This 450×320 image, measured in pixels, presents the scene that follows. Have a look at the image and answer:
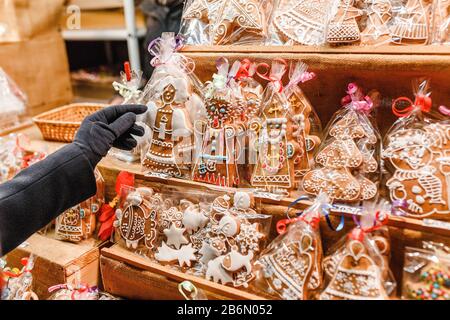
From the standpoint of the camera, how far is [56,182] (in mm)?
1183

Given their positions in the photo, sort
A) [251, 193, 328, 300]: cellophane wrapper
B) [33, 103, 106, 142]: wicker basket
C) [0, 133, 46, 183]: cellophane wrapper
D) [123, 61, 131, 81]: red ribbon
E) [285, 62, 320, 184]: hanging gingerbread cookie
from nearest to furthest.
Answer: [251, 193, 328, 300]: cellophane wrapper → [285, 62, 320, 184]: hanging gingerbread cookie → [123, 61, 131, 81]: red ribbon → [0, 133, 46, 183]: cellophane wrapper → [33, 103, 106, 142]: wicker basket

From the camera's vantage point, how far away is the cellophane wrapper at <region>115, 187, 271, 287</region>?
122cm

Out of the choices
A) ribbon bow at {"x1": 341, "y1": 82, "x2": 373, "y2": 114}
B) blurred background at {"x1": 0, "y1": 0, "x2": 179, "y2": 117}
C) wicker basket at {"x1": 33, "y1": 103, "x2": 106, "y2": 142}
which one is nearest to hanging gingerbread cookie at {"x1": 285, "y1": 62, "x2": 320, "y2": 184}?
ribbon bow at {"x1": 341, "y1": 82, "x2": 373, "y2": 114}

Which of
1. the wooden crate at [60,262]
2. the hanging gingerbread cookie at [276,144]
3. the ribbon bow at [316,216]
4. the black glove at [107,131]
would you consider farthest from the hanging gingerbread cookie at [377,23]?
the wooden crate at [60,262]

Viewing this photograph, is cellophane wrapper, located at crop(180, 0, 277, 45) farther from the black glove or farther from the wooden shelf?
the black glove

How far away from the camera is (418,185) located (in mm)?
1124

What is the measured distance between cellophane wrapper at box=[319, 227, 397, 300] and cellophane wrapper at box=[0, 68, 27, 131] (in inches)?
88.6

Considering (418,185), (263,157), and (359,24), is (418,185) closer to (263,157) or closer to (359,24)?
(263,157)

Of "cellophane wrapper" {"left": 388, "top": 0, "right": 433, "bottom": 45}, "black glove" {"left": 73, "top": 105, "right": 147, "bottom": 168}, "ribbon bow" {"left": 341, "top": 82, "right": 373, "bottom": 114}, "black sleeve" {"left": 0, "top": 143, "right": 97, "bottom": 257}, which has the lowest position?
"black sleeve" {"left": 0, "top": 143, "right": 97, "bottom": 257}

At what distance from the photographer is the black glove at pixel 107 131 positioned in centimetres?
126

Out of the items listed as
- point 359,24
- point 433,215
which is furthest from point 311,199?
point 359,24

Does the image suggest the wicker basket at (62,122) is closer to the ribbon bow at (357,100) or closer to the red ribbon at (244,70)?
the red ribbon at (244,70)

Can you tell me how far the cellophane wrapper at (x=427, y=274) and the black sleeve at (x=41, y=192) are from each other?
37.9 inches

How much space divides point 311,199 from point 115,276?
2.56 feet
